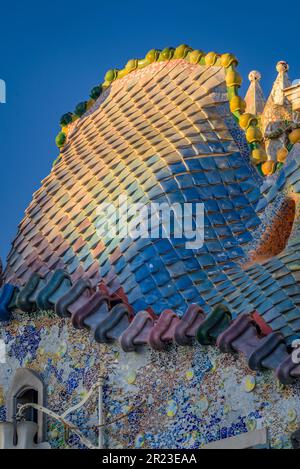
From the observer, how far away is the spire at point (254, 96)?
21.6m

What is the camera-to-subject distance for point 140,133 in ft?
72.5

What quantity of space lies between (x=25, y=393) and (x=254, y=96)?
3870 mm

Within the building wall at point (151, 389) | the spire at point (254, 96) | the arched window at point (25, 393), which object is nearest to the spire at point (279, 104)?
the spire at point (254, 96)

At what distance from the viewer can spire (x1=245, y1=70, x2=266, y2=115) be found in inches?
852

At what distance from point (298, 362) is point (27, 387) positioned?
347 centimetres

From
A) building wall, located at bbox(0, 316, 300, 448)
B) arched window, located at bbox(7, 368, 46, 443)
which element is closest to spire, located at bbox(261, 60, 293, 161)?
building wall, located at bbox(0, 316, 300, 448)

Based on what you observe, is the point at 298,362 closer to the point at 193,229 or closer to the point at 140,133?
the point at 193,229

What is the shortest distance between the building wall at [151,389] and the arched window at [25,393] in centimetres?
9

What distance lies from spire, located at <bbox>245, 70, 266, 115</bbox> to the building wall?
306 centimetres

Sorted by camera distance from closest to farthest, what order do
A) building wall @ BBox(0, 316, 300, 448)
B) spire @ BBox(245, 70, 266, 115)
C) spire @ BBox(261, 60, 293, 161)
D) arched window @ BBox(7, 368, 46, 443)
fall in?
building wall @ BBox(0, 316, 300, 448), arched window @ BBox(7, 368, 46, 443), spire @ BBox(261, 60, 293, 161), spire @ BBox(245, 70, 266, 115)

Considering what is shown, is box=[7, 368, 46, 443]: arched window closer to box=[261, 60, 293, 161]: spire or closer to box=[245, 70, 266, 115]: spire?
box=[261, 60, 293, 161]: spire

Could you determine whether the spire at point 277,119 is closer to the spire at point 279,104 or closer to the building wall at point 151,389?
the spire at point 279,104
